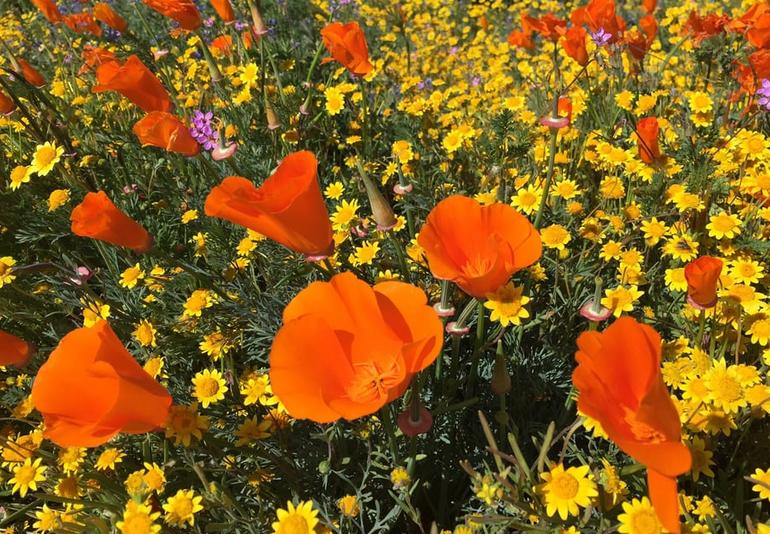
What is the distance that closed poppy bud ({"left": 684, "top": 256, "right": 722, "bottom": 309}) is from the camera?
1.28m

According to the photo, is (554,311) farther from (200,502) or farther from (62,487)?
(62,487)

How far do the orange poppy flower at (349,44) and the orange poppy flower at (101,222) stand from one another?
3.33 ft

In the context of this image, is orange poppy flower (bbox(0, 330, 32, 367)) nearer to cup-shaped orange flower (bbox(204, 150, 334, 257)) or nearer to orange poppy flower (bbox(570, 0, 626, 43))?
cup-shaped orange flower (bbox(204, 150, 334, 257))

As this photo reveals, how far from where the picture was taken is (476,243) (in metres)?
1.13

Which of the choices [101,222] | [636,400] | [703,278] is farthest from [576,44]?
[101,222]

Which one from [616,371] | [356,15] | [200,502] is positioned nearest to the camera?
[616,371]

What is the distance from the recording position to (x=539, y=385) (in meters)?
1.63

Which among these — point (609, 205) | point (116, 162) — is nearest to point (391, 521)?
point (609, 205)

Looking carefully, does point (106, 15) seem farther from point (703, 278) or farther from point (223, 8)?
point (703, 278)

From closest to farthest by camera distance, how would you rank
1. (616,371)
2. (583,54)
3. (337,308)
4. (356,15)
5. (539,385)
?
(616,371) < (337,308) < (539,385) < (583,54) < (356,15)

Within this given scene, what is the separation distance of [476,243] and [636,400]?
42 cm

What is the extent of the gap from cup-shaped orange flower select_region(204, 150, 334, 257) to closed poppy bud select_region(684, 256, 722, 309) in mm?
882

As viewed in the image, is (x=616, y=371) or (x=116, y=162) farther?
(x=116, y=162)

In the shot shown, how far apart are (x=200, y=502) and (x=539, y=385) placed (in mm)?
969
